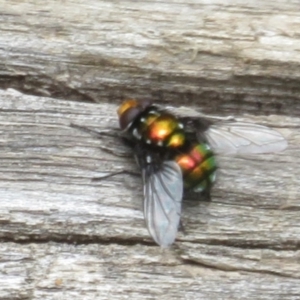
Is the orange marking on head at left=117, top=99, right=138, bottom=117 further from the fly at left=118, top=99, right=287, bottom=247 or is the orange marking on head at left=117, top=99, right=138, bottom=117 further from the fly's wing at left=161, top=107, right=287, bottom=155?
the fly's wing at left=161, top=107, right=287, bottom=155

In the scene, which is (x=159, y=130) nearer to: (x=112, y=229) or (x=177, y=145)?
(x=177, y=145)

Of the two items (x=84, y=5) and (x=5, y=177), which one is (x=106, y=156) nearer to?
(x=5, y=177)

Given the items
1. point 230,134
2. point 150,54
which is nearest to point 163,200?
point 230,134

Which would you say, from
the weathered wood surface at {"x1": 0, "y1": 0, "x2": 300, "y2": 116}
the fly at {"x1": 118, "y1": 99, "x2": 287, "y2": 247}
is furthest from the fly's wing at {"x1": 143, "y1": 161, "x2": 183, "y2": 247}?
the weathered wood surface at {"x1": 0, "y1": 0, "x2": 300, "y2": 116}

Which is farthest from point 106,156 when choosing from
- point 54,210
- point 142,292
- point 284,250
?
point 284,250

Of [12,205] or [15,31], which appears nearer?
[12,205]

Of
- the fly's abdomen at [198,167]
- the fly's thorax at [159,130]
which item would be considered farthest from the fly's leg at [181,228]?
→ the fly's thorax at [159,130]

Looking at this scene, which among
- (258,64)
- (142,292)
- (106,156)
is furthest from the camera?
(258,64)
